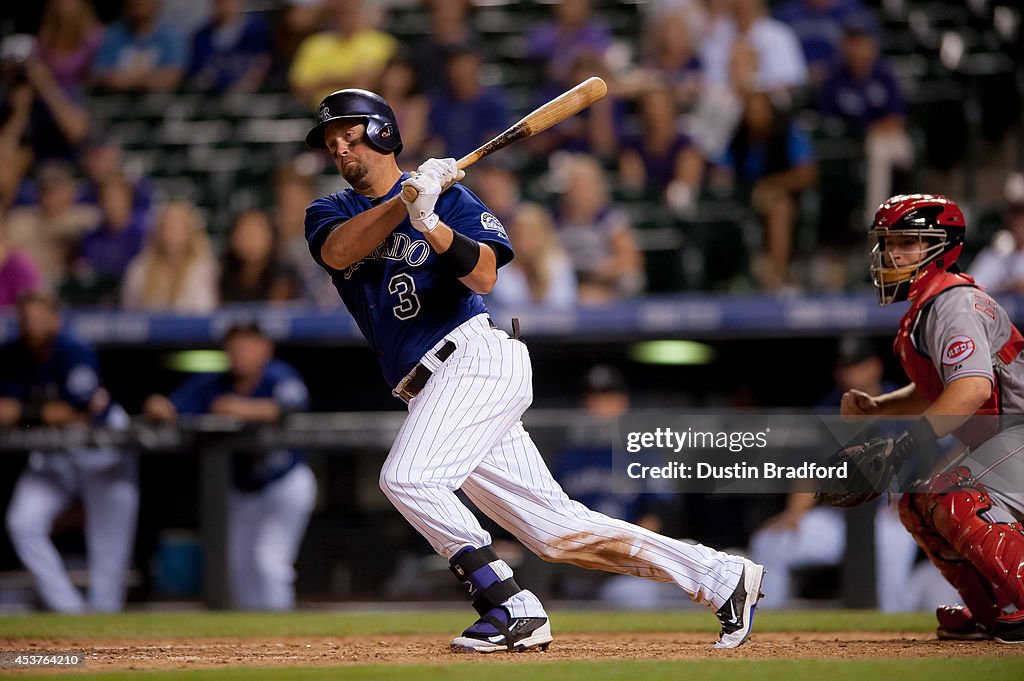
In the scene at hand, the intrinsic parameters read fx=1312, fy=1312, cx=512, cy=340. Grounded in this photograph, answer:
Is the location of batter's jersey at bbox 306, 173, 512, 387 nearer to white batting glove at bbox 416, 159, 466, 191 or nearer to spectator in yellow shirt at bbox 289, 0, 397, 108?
white batting glove at bbox 416, 159, 466, 191

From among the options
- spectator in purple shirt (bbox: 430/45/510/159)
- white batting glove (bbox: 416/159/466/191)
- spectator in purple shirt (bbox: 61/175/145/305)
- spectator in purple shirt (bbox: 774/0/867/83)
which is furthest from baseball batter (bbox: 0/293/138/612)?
spectator in purple shirt (bbox: 774/0/867/83)

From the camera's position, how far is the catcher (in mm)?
3674

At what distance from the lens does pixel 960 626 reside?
13.2 feet

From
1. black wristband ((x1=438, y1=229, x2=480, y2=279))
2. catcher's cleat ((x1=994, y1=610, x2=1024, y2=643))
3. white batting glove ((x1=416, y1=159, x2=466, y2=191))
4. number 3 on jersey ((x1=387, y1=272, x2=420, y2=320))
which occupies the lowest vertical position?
catcher's cleat ((x1=994, y1=610, x2=1024, y2=643))

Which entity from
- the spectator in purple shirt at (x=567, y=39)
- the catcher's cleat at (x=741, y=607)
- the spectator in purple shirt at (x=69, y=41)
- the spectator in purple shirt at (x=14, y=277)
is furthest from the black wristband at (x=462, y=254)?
the spectator in purple shirt at (x=69, y=41)

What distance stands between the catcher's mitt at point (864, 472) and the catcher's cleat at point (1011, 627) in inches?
19.4

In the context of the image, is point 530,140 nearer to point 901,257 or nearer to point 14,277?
point 14,277

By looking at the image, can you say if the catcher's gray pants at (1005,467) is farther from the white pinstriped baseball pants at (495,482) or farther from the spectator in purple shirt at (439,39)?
the spectator in purple shirt at (439,39)

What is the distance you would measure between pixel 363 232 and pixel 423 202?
0.73 feet

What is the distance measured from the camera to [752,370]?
7184 mm

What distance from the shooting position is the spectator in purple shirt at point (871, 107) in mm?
7500

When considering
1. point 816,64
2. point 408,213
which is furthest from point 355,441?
point 816,64

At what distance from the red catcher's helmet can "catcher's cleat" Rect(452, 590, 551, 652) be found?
4.73 ft

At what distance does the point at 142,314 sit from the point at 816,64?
15.1 feet
